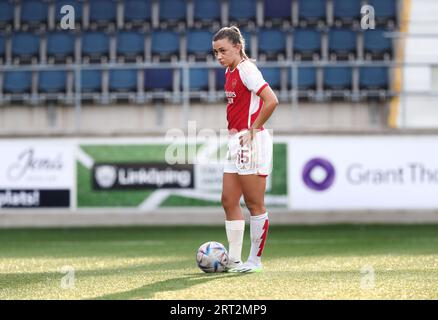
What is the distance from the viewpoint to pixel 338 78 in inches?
642

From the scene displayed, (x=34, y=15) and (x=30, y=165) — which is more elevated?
(x=34, y=15)

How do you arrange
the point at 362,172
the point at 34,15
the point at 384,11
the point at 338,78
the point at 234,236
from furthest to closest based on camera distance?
the point at 34,15, the point at 384,11, the point at 338,78, the point at 362,172, the point at 234,236

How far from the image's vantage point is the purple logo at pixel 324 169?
14117mm

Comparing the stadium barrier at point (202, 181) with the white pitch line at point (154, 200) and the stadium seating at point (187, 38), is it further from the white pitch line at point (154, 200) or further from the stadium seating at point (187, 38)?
the stadium seating at point (187, 38)

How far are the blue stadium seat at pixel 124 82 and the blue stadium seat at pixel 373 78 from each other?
419cm

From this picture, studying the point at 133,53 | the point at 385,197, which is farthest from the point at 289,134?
the point at 133,53

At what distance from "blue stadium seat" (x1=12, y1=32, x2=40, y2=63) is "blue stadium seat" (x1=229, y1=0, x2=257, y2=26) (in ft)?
12.7

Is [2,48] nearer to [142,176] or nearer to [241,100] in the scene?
[142,176]

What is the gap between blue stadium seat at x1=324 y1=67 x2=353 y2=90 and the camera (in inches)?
642

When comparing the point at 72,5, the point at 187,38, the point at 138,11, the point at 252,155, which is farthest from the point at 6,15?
the point at 252,155

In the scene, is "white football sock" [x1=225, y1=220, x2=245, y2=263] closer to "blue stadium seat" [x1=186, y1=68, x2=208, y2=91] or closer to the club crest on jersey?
the club crest on jersey

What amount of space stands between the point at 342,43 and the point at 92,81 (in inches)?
189

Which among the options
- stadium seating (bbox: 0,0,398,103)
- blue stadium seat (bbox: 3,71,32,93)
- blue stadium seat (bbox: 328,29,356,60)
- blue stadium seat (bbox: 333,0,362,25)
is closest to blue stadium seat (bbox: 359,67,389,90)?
stadium seating (bbox: 0,0,398,103)

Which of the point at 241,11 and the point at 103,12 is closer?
the point at 241,11
